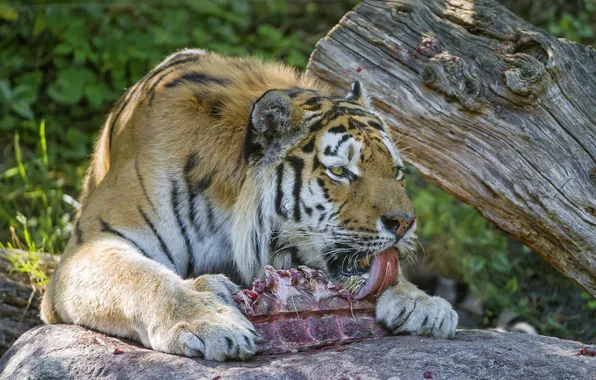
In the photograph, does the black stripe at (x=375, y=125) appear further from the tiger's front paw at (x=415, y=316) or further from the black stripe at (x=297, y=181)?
the tiger's front paw at (x=415, y=316)

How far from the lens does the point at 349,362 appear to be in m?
2.55

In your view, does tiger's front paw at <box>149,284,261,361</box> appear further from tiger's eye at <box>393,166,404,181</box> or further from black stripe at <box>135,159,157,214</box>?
tiger's eye at <box>393,166,404,181</box>

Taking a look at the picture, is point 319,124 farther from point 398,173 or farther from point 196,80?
point 196,80

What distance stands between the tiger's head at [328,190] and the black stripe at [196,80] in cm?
44

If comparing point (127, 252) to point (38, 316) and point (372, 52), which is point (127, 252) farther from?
point (372, 52)

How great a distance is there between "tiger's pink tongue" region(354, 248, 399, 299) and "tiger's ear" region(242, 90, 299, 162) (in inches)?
23.0

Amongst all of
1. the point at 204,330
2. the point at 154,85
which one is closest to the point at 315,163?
the point at 204,330

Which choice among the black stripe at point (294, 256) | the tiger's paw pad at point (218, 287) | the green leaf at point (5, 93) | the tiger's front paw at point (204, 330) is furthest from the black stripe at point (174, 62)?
the green leaf at point (5, 93)

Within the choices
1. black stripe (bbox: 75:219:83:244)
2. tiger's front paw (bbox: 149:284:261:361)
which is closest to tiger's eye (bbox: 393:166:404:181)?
tiger's front paw (bbox: 149:284:261:361)

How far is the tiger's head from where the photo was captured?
9.76ft

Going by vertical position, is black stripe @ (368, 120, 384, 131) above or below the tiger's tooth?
above

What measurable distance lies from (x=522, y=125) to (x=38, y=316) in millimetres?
2354

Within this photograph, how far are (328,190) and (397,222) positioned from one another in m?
0.28

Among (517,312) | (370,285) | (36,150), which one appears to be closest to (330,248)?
(370,285)
